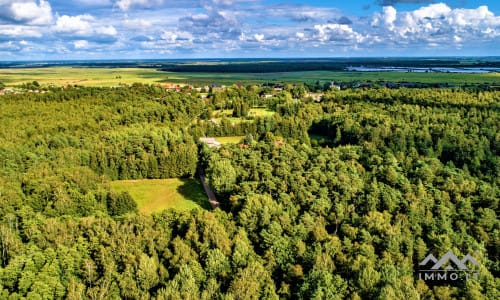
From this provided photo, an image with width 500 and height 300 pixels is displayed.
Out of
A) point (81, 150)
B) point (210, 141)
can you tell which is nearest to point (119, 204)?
point (81, 150)

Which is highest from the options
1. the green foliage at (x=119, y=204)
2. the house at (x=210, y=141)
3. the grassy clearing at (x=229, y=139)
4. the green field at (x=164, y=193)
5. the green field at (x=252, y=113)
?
the green field at (x=252, y=113)

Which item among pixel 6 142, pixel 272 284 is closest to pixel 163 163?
pixel 6 142

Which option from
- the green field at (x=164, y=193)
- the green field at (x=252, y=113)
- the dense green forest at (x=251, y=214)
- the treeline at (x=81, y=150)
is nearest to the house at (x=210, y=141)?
the dense green forest at (x=251, y=214)

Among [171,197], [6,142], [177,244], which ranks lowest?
[171,197]

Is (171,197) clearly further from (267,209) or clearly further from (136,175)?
(267,209)

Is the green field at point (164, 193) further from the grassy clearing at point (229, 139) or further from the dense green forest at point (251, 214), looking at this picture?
the grassy clearing at point (229, 139)

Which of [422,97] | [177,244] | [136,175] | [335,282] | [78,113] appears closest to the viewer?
[335,282]

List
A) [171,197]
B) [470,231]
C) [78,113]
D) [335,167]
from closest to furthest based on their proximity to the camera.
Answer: [470,231]
[335,167]
[171,197]
[78,113]

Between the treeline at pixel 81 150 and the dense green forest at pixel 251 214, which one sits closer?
the dense green forest at pixel 251 214
